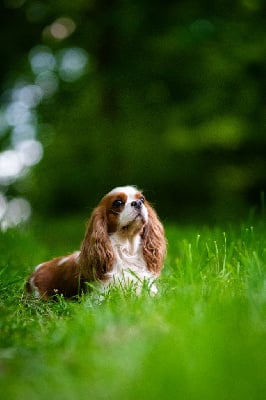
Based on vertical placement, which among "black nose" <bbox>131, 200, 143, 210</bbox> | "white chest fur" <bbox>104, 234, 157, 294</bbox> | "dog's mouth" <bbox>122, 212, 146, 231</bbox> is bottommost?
"white chest fur" <bbox>104, 234, 157, 294</bbox>

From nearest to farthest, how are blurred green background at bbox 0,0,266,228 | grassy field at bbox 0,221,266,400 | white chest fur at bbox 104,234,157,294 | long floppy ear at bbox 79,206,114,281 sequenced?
grassy field at bbox 0,221,266,400, long floppy ear at bbox 79,206,114,281, white chest fur at bbox 104,234,157,294, blurred green background at bbox 0,0,266,228

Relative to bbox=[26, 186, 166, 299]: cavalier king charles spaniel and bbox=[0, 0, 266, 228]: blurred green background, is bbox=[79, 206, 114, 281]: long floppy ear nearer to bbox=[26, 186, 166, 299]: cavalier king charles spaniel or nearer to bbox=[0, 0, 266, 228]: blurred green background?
bbox=[26, 186, 166, 299]: cavalier king charles spaniel

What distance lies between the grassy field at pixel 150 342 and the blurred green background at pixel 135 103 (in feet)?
19.6

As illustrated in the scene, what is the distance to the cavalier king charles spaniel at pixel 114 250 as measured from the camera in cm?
435

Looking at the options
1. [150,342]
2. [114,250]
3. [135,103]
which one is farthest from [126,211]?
[135,103]

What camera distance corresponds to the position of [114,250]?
445 cm

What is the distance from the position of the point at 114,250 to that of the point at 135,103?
6.83m

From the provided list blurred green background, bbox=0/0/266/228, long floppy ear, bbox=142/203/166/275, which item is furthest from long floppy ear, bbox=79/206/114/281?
blurred green background, bbox=0/0/266/228

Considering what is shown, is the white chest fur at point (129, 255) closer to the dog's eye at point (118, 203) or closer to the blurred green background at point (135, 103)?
the dog's eye at point (118, 203)

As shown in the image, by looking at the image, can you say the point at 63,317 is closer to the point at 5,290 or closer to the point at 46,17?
the point at 5,290

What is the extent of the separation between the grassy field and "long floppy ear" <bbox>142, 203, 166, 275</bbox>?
68 centimetres

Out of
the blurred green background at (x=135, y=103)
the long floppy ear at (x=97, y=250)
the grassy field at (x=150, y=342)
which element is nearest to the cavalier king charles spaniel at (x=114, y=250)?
the long floppy ear at (x=97, y=250)

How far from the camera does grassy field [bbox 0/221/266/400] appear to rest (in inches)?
75.4

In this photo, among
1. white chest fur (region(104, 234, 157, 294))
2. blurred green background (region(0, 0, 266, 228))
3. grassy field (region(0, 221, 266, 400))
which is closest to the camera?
grassy field (region(0, 221, 266, 400))
